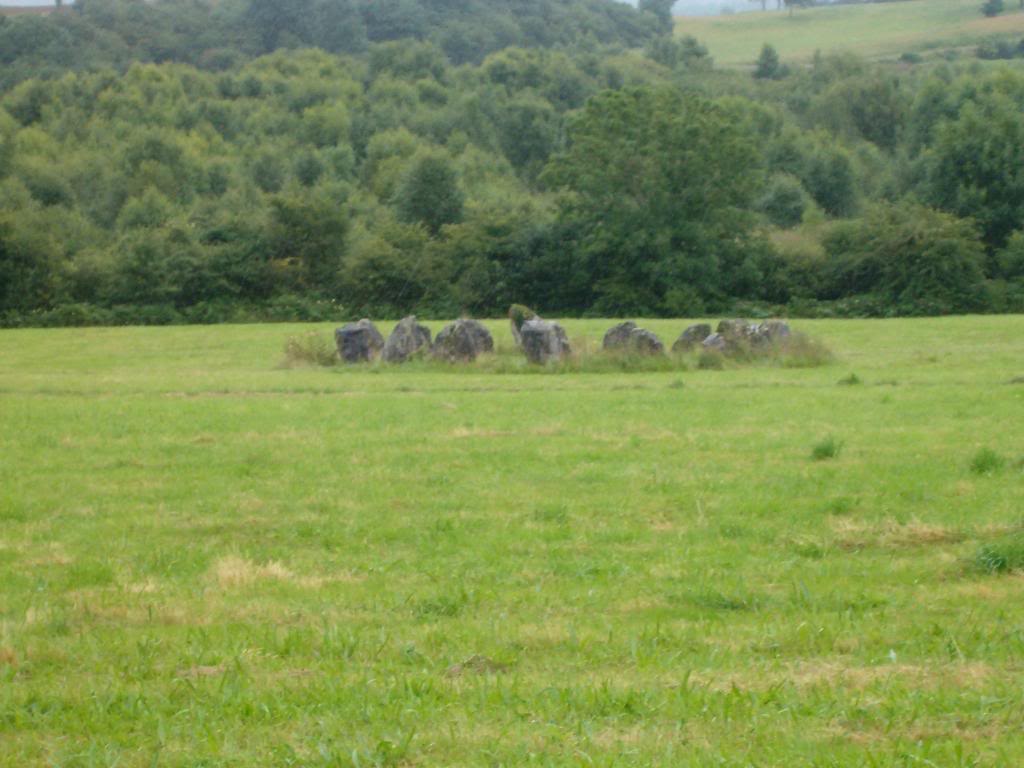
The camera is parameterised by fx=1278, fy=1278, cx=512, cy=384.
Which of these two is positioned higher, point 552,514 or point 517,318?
point 552,514

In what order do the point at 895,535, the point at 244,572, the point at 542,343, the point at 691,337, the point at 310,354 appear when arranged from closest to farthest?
1. the point at 244,572
2. the point at 895,535
3. the point at 542,343
4. the point at 691,337
5. the point at 310,354

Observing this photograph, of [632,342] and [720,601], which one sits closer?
[720,601]

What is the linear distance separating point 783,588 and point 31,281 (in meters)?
60.7

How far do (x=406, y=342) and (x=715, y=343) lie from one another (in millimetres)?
8317

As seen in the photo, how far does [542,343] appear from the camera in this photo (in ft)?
107

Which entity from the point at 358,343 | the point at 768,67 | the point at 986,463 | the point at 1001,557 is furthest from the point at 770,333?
the point at 768,67

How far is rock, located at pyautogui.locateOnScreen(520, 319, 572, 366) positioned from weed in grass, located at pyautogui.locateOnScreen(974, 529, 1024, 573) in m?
23.0

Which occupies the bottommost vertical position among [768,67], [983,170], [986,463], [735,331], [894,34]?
[768,67]

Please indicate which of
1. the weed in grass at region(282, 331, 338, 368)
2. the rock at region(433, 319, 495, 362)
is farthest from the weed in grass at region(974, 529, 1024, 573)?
the weed in grass at region(282, 331, 338, 368)

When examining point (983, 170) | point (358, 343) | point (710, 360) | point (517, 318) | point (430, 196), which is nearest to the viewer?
point (710, 360)

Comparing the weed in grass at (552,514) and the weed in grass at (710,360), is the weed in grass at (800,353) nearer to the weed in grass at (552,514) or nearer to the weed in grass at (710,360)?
the weed in grass at (710,360)

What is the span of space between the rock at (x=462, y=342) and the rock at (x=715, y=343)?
18.6ft

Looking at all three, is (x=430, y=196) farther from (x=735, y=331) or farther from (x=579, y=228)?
(x=735, y=331)

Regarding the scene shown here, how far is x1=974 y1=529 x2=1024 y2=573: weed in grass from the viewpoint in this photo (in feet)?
30.0
